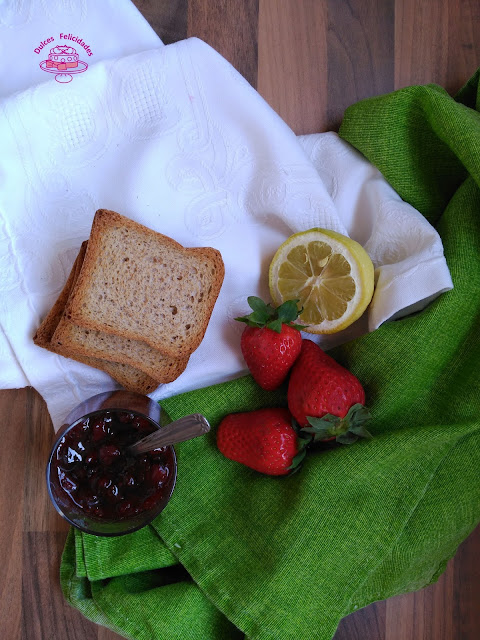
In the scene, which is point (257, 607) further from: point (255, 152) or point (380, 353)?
point (255, 152)

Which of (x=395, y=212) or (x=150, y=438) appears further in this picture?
(x=395, y=212)

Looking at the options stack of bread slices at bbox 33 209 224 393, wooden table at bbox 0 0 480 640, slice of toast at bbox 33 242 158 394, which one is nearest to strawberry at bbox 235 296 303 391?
stack of bread slices at bbox 33 209 224 393

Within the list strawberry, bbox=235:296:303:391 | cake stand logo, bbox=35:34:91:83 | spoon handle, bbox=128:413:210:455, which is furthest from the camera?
cake stand logo, bbox=35:34:91:83

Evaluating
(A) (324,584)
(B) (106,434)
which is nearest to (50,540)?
(B) (106,434)

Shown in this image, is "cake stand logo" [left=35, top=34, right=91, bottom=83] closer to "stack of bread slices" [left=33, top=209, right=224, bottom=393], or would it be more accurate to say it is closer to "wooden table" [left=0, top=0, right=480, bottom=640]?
"wooden table" [left=0, top=0, right=480, bottom=640]

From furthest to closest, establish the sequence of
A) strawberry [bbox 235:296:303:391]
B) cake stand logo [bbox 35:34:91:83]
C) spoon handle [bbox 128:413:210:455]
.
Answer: cake stand logo [bbox 35:34:91:83] < strawberry [bbox 235:296:303:391] < spoon handle [bbox 128:413:210:455]

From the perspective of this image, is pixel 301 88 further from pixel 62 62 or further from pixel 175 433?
pixel 175 433

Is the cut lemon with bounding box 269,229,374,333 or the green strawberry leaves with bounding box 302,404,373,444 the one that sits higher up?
the cut lemon with bounding box 269,229,374,333
